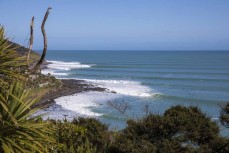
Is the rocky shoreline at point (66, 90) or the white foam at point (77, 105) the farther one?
the rocky shoreline at point (66, 90)

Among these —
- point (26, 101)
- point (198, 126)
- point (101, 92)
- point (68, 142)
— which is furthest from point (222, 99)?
point (26, 101)

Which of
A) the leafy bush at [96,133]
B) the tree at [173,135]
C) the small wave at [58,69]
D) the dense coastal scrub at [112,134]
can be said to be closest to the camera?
the dense coastal scrub at [112,134]

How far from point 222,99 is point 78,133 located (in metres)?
27.0

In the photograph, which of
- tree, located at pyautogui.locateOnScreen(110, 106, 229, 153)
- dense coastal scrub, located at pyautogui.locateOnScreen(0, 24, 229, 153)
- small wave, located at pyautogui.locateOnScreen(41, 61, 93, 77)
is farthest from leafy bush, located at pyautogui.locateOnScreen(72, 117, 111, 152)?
small wave, located at pyautogui.locateOnScreen(41, 61, 93, 77)

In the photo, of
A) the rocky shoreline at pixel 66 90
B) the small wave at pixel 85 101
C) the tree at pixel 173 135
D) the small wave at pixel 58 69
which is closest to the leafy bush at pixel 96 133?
the tree at pixel 173 135

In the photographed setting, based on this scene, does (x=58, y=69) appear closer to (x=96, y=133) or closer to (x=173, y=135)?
(x=96, y=133)

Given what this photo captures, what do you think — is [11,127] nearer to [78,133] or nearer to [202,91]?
[78,133]

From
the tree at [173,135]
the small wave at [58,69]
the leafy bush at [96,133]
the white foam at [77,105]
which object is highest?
the tree at [173,135]

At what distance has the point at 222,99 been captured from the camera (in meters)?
34.3

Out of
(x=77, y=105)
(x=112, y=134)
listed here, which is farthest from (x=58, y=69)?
(x=112, y=134)

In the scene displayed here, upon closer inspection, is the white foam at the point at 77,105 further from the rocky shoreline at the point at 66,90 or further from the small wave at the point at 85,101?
the rocky shoreline at the point at 66,90

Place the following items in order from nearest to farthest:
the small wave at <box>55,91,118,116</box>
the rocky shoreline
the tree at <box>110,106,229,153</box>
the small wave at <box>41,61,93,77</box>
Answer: the tree at <box>110,106,229,153</box> → the small wave at <box>55,91,118,116</box> → the rocky shoreline → the small wave at <box>41,61,93,77</box>

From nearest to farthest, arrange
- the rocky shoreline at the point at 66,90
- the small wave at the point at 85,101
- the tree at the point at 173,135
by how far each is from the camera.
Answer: the tree at the point at 173,135 → the small wave at the point at 85,101 → the rocky shoreline at the point at 66,90

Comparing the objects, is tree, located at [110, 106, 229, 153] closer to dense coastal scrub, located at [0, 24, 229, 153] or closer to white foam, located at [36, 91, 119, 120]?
dense coastal scrub, located at [0, 24, 229, 153]
